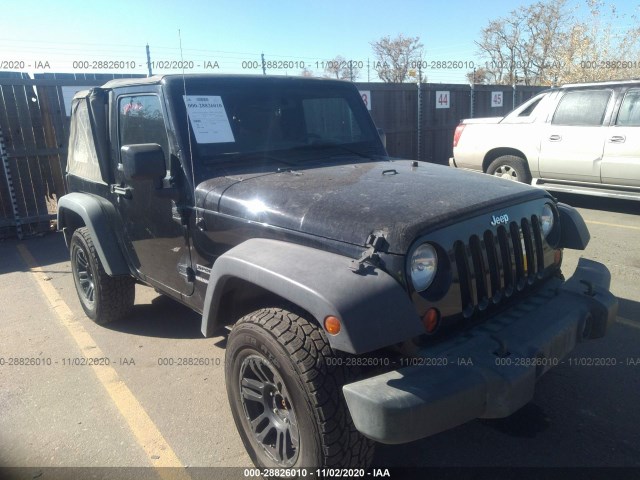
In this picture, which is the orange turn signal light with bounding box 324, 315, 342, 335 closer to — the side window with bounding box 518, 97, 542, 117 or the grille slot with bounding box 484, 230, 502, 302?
the grille slot with bounding box 484, 230, 502, 302

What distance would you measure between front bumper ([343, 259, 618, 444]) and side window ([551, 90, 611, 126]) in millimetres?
6122

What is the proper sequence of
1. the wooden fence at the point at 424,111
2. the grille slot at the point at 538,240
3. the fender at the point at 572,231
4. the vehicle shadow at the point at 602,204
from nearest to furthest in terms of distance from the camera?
the grille slot at the point at 538,240 → the fender at the point at 572,231 → the vehicle shadow at the point at 602,204 → the wooden fence at the point at 424,111

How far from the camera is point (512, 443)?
279 centimetres

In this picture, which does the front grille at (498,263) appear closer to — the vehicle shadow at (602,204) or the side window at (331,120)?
the side window at (331,120)

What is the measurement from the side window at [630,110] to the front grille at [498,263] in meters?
5.70

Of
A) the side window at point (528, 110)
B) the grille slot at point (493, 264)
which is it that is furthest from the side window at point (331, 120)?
the side window at point (528, 110)

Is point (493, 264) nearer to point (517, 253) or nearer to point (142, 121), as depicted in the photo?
point (517, 253)

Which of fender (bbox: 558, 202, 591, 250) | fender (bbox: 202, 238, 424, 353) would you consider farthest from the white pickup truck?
fender (bbox: 202, 238, 424, 353)

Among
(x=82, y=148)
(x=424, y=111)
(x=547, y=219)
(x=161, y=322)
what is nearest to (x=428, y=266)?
(x=547, y=219)

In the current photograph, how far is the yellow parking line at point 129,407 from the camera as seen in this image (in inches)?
109

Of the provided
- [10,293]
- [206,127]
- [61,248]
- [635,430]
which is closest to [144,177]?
[206,127]

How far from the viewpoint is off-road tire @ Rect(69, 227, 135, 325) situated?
4246 millimetres

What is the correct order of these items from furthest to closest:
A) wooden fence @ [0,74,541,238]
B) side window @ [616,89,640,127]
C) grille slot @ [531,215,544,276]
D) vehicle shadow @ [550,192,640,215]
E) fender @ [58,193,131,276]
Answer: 1. vehicle shadow @ [550,192,640,215]
2. wooden fence @ [0,74,541,238]
3. side window @ [616,89,640,127]
4. fender @ [58,193,131,276]
5. grille slot @ [531,215,544,276]

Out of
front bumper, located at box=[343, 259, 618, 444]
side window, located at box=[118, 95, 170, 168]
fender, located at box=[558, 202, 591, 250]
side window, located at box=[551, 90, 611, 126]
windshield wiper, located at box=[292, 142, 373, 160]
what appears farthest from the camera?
side window, located at box=[551, 90, 611, 126]
